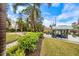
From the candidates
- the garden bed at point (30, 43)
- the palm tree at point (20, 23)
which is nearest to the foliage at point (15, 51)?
the garden bed at point (30, 43)

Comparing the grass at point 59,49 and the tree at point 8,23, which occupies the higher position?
the tree at point 8,23

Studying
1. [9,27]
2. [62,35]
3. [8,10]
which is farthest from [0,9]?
[62,35]

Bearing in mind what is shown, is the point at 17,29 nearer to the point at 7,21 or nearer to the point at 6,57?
the point at 7,21

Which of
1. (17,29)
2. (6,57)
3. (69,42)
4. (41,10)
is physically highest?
(41,10)

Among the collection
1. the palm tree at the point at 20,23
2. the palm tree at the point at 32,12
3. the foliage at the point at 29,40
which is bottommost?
the foliage at the point at 29,40

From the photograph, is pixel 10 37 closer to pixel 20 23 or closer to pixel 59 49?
pixel 20 23

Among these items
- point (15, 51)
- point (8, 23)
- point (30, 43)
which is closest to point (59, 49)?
point (30, 43)

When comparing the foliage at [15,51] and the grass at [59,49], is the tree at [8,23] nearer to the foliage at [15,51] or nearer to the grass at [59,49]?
the foliage at [15,51]

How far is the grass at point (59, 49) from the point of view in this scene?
237cm

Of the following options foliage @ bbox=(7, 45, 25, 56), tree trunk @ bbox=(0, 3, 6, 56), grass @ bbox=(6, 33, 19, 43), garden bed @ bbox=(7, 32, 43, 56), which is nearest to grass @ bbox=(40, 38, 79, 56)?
garden bed @ bbox=(7, 32, 43, 56)

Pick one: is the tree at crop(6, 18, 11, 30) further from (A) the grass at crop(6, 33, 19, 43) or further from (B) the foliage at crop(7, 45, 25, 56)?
(B) the foliage at crop(7, 45, 25, 56)

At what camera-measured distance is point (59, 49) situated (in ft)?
7.82

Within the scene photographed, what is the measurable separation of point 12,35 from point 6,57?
0.28 m

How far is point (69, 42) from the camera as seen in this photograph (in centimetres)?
239
